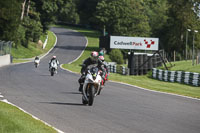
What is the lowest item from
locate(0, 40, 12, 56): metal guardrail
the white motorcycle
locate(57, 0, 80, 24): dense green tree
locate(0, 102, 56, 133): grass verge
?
locate(0, 102, 56, 133): grass verge

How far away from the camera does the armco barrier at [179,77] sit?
104 ft

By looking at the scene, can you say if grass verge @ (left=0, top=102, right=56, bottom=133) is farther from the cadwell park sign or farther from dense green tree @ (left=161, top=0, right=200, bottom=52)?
dense green tree @ (left=161, top=0, right=200, bottom=52)

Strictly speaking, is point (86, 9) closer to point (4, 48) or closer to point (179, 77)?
point (4, 48)

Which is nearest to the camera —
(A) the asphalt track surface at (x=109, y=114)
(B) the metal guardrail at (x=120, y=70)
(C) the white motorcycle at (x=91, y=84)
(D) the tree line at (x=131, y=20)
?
(A) the asphalt track surface at (x=109, y=114)

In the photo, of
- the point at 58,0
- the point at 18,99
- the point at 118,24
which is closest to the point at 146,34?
the point at 118,24

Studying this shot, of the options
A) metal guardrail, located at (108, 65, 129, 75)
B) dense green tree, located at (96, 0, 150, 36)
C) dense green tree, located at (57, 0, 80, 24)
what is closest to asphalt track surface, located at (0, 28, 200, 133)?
metal guardrail, located at (108, 65, 129, 75)

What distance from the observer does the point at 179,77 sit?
33.9m

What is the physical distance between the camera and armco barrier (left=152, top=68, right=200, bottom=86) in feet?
104

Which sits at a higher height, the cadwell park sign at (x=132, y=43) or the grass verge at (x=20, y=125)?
the cadwell park sign at (x=132, y=43)

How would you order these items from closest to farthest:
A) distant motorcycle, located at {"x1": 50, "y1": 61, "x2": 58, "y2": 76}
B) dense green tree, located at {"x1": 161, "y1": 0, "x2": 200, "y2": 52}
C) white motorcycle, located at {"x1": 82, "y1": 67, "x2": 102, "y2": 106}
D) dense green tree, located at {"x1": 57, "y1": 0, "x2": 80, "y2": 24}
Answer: white motorcycle, located at {"x1": 82, "y1": 67, "x2": 102, "y2": 106}
distant motorcycle, located at {"x1": 50, "y1": 61, "x2": 58, "y2": 76}
dense green tree, located at {"x1": 161, "y1": 0, "x2": 200, "y2": 52}
dense green tree, located at {"x1": 57, "y1": 0, "x2": 80, "y2": 24}

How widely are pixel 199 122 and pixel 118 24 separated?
70.7 meters

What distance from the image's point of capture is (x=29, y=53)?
6919cm

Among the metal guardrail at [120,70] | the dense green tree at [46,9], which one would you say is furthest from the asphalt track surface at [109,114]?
the dense green tree at [46,9]

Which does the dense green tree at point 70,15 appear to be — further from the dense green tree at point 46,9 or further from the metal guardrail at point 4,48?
the metal guardrail at point 4,48
